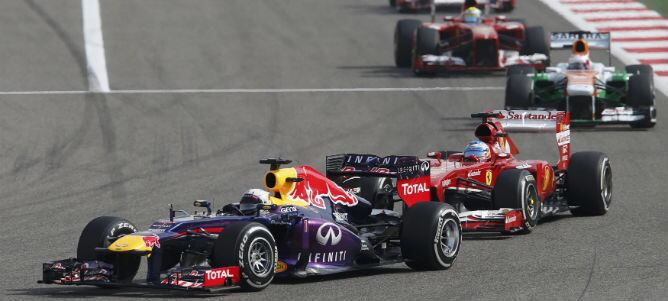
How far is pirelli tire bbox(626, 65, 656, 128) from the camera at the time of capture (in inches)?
1078

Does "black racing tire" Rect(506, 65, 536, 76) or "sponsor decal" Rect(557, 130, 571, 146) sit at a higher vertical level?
"black racing tire" Rect(506, 65, 536, 76)

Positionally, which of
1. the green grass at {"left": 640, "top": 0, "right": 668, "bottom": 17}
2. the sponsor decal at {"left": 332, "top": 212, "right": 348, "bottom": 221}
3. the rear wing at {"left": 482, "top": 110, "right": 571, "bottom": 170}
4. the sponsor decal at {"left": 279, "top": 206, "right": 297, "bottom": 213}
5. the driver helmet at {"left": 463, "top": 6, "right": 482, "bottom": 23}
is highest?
the green grass at {"left": 640, "top": 0, "right": 668, "bottom": 17}

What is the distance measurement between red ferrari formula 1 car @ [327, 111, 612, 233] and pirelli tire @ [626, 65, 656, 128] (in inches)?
328

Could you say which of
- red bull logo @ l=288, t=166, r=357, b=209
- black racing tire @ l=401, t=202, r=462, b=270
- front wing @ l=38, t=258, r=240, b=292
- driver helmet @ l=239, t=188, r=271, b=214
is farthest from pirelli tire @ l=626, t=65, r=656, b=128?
front wing @ l=38, t=258, r=240, b=292

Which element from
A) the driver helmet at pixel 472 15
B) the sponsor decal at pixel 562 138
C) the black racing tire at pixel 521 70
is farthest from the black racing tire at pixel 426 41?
the sponsor decal at pixel 562 138

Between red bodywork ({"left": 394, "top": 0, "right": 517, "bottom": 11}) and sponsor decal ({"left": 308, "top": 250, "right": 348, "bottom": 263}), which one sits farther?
red bodywork ({"left": 394, "top": 0, "right": 517, "bottom": 11})

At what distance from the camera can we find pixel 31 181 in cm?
2230

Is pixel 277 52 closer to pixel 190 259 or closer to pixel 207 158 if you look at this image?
pixel 207 158

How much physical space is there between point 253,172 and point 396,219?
785 centimetres

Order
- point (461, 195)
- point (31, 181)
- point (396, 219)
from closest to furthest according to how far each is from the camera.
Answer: point (396, 219), point (461, 195), point (31, 181)

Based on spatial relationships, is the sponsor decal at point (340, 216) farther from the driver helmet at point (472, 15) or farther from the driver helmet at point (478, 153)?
the driver helmet at point (472, 15)

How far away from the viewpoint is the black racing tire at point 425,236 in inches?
574

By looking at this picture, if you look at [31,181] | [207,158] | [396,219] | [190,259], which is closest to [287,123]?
[207,158]

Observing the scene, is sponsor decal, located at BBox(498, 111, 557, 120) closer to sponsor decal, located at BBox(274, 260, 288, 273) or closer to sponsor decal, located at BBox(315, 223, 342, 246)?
sponsor decal, located at BBox(315, 223, 342, 246)
